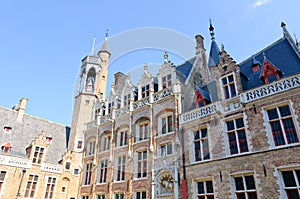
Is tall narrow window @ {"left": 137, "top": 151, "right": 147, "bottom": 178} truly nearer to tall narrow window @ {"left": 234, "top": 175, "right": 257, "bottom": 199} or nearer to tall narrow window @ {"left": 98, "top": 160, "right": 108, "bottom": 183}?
tall narrow window @ {"left": 98, "top": 160, "right": 108, "bottom": 183}

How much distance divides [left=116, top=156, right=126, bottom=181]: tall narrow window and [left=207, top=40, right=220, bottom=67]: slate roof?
394 inches

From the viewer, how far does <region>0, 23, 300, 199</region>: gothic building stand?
32.7ft

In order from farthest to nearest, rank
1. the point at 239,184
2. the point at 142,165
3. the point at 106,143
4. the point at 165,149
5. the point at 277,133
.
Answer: the point at 106,143 < the point at 142,165 < the point at 165,149 < the point at 239,184 < the point at 277,133

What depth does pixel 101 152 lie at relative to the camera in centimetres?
1855

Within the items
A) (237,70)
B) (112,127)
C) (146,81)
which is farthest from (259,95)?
(112,127)

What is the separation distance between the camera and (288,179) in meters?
9.08

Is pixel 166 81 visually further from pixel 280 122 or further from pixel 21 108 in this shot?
pixel 21 108

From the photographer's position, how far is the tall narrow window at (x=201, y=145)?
477 inches

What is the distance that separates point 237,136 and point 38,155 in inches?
642

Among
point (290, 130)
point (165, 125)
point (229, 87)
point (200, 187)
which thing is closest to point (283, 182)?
point (290, 130)

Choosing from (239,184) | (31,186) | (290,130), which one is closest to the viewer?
(290,130)

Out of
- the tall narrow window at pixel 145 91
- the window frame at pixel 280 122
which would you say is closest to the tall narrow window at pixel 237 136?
the window frame at pixel 280 122

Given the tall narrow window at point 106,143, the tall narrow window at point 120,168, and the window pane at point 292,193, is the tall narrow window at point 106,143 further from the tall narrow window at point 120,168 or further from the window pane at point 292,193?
the window pane at point 292,193

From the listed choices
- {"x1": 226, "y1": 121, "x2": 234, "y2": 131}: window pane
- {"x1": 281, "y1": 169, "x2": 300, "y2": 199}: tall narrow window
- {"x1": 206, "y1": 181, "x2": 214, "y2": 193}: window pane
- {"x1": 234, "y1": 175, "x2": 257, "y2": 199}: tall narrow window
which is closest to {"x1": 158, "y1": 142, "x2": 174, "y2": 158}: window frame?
{"x1": 206, "y1": 181, "x2": 214, "y2": 193}: window pane
